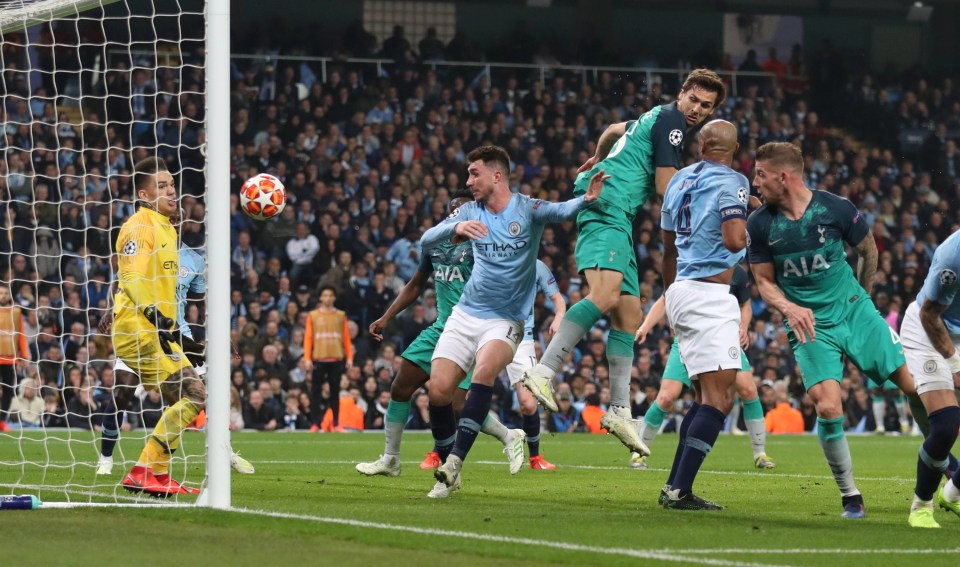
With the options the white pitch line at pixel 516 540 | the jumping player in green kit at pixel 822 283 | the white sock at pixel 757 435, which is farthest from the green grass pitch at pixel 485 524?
the white sock at pixel 757 435

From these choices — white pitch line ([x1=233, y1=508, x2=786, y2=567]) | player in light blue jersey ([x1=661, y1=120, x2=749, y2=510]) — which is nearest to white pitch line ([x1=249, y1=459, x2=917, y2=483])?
player in light blue jersey ([x1=661, y1=120, x2=749, y2=510])

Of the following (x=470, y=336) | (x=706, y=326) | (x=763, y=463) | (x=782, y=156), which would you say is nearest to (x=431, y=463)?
(x=763, y=463)

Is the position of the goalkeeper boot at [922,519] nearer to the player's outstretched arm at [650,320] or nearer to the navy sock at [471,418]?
the navy sock at [471,418]

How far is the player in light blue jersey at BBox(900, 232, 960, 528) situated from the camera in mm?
7410

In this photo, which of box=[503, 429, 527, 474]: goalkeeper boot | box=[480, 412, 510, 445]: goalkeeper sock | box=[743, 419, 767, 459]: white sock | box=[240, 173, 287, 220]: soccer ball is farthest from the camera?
box=[743, 419, 767, 459]: white sock

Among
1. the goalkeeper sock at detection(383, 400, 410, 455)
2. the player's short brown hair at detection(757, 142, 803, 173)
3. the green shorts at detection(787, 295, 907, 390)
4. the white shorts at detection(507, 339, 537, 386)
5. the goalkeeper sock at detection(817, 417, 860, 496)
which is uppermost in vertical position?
the player's short brown hair at detection(757, 142, 803, 173)

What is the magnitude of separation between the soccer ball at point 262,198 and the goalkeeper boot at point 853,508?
6.02 m

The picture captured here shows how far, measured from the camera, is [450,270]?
11539 millimetres

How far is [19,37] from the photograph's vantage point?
24.0 metres

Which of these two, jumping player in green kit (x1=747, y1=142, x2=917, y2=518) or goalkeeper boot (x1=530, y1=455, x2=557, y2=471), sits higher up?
jumping player in green kit (x1=747, y1=142, x2=917, y2=518)

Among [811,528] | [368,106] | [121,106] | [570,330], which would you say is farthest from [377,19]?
[811,528]

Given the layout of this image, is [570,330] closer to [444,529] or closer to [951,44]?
[444,529]

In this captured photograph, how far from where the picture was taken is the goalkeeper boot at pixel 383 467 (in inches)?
440

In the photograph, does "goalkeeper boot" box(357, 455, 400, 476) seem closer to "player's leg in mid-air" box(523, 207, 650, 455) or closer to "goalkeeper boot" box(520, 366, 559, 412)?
"player's leg in mid-air" box(523, 207, 650, 455)
